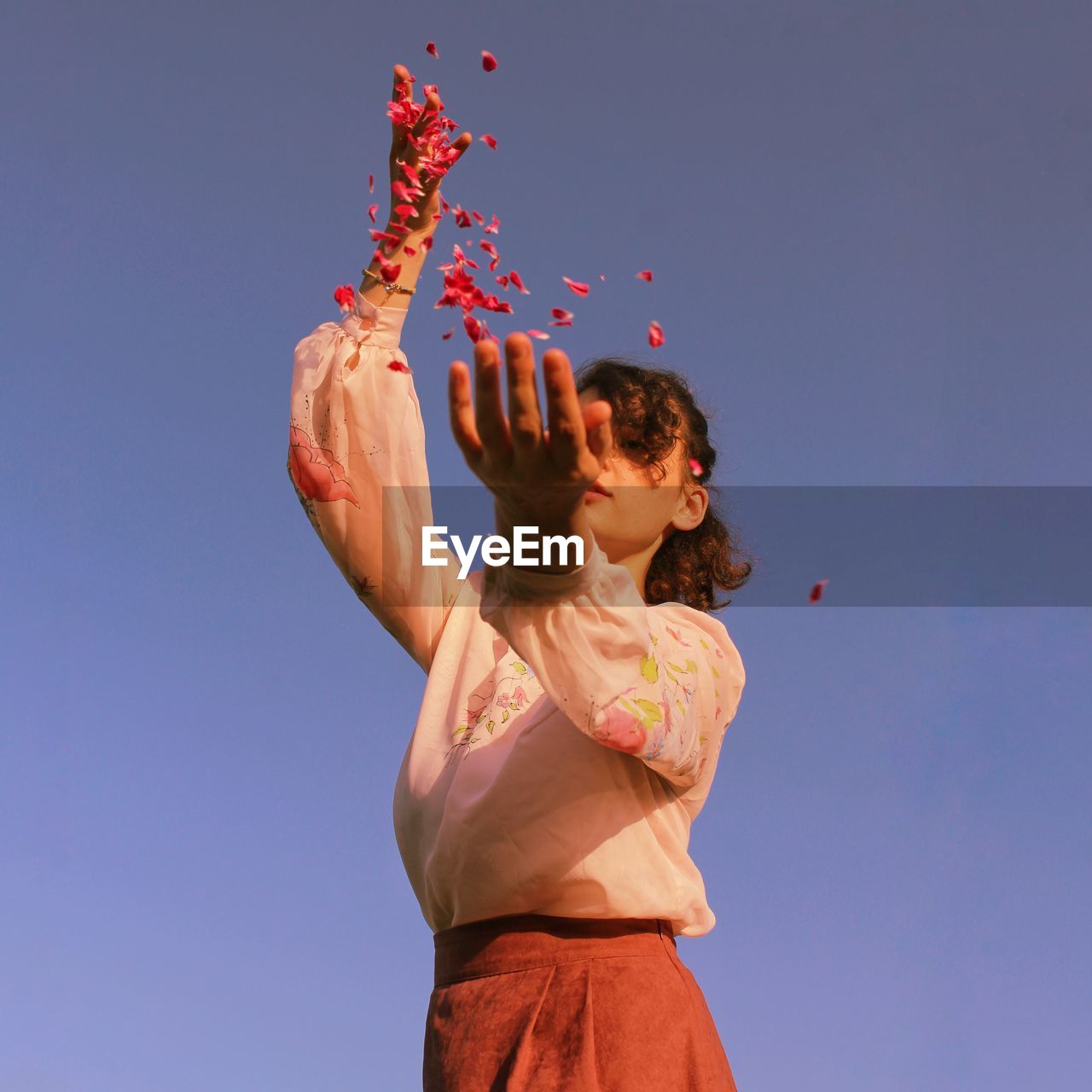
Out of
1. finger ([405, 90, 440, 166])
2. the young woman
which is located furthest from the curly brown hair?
finger ([405, 90, 440, 166])

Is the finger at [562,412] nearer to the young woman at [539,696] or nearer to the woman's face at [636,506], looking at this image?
the young woman at [539,696]

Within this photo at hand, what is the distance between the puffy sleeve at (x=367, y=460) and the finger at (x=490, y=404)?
2.68ft

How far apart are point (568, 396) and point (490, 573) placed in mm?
328

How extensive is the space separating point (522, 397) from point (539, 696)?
81cm

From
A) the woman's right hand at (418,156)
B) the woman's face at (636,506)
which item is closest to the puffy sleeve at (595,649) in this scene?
the woman's face at (636,506)

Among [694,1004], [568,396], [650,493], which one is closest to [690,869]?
[694,1004]

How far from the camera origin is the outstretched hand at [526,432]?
1417 mm

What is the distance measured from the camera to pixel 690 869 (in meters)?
2.13

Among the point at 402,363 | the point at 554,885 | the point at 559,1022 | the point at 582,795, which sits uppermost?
the point at 402,363

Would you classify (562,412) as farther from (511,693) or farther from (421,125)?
(421,125)

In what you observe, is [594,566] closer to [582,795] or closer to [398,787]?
[582,795]

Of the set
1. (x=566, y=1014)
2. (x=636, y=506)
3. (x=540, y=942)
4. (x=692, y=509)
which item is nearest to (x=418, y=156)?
(x=636, y=506)

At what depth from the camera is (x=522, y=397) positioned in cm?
145

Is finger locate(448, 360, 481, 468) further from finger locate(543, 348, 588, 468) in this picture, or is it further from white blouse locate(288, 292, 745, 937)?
white blouse locate(288, 292, 745, 937)
